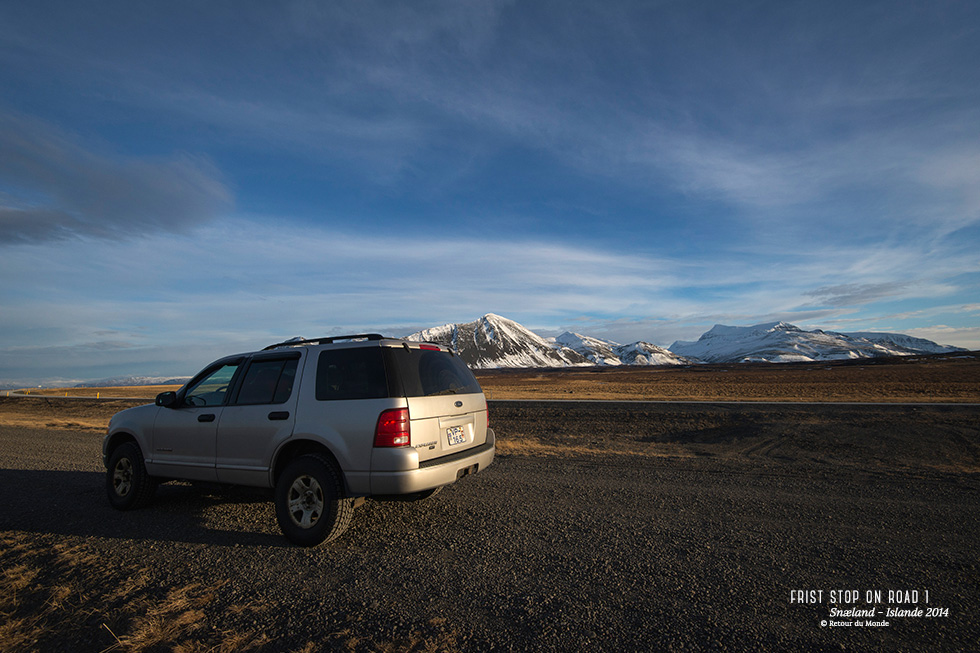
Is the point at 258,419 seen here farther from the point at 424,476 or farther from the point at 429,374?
the point at 424,476

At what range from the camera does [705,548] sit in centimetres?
463

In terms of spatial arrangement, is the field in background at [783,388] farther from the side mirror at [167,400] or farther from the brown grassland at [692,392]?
the side mirror at [167,400]

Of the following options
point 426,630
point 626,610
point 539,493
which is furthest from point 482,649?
point 539,493

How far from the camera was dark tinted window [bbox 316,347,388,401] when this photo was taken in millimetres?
4945

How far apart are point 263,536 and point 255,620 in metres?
2.00

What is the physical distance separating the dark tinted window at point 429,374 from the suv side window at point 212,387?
2.49 m

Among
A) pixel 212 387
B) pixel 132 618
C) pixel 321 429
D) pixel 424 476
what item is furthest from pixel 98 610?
pixel 212 387

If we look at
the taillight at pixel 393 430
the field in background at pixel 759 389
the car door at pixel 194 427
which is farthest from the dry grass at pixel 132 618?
the field in background at pixel 759 389

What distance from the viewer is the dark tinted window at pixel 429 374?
5070 mm

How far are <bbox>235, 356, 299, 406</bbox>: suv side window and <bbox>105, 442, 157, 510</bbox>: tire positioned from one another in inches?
78.6

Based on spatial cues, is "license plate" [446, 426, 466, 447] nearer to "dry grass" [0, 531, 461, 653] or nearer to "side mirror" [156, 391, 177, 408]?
"dry grass" [0, 531, 461, 653]

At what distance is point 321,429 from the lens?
495 centimetres

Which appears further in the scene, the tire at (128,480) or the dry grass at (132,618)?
the tire at (128,480)

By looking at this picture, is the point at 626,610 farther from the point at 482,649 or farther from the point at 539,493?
the point at 539,493
